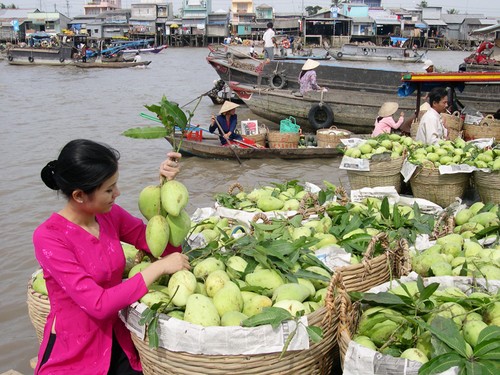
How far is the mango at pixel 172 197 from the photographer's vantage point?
1.88 meters

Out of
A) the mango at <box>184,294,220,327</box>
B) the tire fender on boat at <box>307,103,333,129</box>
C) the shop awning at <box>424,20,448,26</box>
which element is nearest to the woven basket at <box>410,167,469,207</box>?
the mango at <box>184,294,220,327</box>

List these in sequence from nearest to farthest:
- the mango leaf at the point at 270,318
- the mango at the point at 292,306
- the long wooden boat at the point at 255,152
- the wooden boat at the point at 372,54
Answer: the mango leaf at the point at 270,318 → the mango at the point at 292,306 → the long wooden boat at the point at 255,152 → the wooden boat at the point at 372,54

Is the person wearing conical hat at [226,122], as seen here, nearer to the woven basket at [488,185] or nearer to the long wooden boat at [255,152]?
the long wooden boat at [255,152]

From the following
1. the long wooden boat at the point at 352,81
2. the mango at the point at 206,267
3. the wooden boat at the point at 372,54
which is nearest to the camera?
the mango at the point at 206,267

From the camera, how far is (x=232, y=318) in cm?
169

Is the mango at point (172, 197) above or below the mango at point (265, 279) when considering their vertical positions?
above

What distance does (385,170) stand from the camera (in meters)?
4.78

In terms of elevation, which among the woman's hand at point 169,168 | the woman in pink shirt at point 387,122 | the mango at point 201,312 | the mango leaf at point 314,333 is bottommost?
the mango leaf at point 314,333

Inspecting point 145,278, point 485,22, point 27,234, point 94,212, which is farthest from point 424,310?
point 485,22

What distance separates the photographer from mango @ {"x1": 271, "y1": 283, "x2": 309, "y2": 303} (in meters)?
1.83

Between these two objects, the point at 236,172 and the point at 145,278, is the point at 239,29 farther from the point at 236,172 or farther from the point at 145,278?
the point at 145,278

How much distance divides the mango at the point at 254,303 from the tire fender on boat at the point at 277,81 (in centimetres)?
1062

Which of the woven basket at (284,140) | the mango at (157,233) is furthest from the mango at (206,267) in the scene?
the woven basket at (284,140)

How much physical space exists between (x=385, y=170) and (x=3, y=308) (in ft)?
11.3
